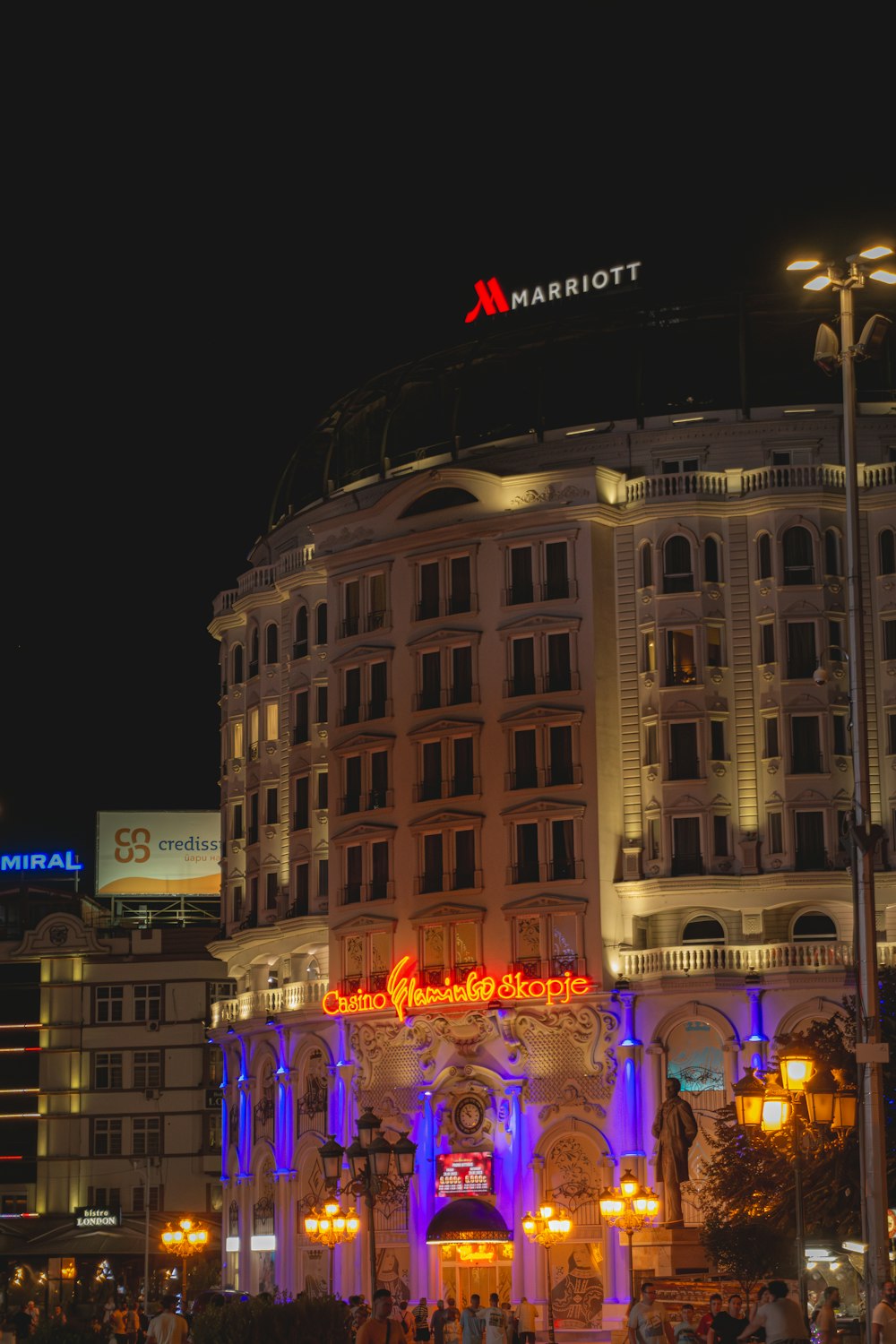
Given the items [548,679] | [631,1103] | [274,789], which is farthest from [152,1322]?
[274,789]

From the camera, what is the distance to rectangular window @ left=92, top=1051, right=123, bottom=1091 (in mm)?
104062

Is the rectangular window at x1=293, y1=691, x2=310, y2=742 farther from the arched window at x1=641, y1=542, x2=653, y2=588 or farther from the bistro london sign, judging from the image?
the arched window at x1=641, y1=542, x2=653, y2=588

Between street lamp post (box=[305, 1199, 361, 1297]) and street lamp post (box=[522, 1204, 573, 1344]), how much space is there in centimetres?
586

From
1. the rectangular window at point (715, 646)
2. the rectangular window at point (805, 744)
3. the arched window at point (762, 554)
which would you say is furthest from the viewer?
the arched window at point (762, 554)

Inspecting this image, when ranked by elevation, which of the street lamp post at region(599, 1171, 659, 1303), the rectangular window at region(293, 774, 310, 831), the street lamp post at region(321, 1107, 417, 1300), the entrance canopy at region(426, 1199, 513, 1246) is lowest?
the entrance canopy at region(426, 1199, 513, 1246)

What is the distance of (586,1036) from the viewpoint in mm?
72125

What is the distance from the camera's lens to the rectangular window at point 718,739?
74562 millimetres

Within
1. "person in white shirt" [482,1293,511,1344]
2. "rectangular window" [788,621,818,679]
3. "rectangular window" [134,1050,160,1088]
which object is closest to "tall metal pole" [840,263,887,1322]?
"person in white shirt" [482,1293,511,1344]

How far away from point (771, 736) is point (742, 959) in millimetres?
8150

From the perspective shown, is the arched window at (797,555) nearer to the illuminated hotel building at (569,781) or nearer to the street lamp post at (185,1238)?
the illuminated hotel building at (569,781)

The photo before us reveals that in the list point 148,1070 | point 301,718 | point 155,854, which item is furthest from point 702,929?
point 155,854

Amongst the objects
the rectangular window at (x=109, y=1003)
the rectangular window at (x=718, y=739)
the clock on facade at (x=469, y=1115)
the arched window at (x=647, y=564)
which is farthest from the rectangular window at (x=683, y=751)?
the rectangular window at (x=109, y=1003)

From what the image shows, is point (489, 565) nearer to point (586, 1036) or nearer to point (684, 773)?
point (684, 773)

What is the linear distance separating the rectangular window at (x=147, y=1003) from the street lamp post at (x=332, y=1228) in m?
31.2
